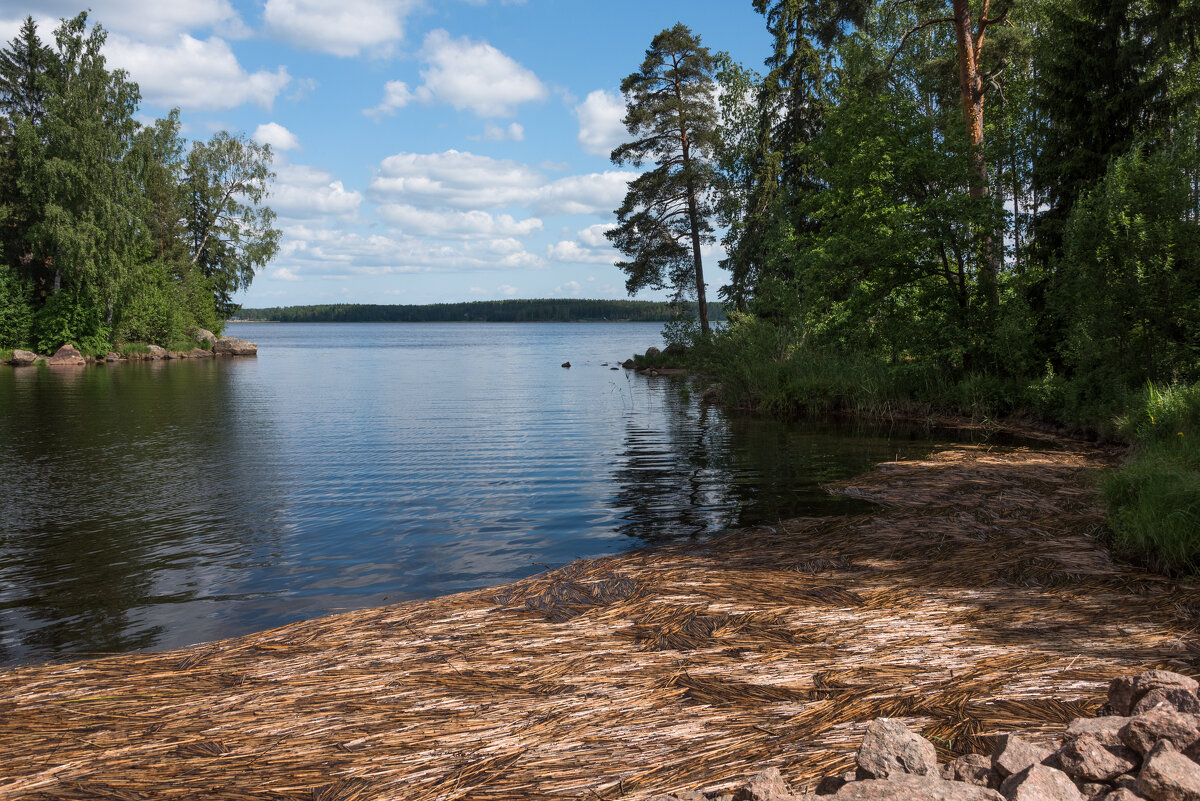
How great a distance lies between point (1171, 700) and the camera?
9.69ft

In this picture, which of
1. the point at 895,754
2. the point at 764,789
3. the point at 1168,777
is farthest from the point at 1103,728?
the point at 764,789

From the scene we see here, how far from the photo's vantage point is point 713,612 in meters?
5.37

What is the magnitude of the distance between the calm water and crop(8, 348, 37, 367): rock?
2388cm

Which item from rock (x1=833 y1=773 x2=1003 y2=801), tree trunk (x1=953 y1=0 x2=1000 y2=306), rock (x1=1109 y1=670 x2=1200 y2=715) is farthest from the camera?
tree trunk (x1=953 y1=0 x2=1000 y2=306)

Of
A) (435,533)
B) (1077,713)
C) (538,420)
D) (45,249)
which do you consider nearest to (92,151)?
(45,249)

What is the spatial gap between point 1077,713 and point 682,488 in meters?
8.26

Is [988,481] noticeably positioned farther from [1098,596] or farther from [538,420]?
[538,420]

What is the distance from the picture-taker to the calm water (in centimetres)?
694

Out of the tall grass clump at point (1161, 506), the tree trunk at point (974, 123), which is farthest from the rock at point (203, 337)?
the tall grass clump at point (1161, 506)

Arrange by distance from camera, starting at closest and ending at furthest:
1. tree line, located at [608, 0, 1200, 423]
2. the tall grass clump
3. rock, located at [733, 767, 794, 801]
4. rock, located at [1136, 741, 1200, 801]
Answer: rock, located at [1136, 741, 1200, 801] → rock, located at [733, 767, 794, 801] → the tall grass clump → tree line, located at [608, 0, 1200, 423]

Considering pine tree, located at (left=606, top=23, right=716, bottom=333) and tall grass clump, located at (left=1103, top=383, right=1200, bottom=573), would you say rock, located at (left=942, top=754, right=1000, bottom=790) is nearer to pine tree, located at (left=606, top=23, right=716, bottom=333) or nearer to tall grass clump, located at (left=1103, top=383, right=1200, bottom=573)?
tall grass clump, located at (left=1103, top=383, right=1200, bottom=573)

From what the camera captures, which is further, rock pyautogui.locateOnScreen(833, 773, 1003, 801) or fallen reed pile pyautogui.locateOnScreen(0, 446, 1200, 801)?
fallen reed pile pyautogui.locateOnScreen(0, 446, 1200, 801)

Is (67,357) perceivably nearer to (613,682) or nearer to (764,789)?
(613,682)

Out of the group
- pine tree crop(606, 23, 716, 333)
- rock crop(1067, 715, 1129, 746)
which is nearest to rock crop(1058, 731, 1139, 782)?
rock crop(1067, 715, 1129, 746)
